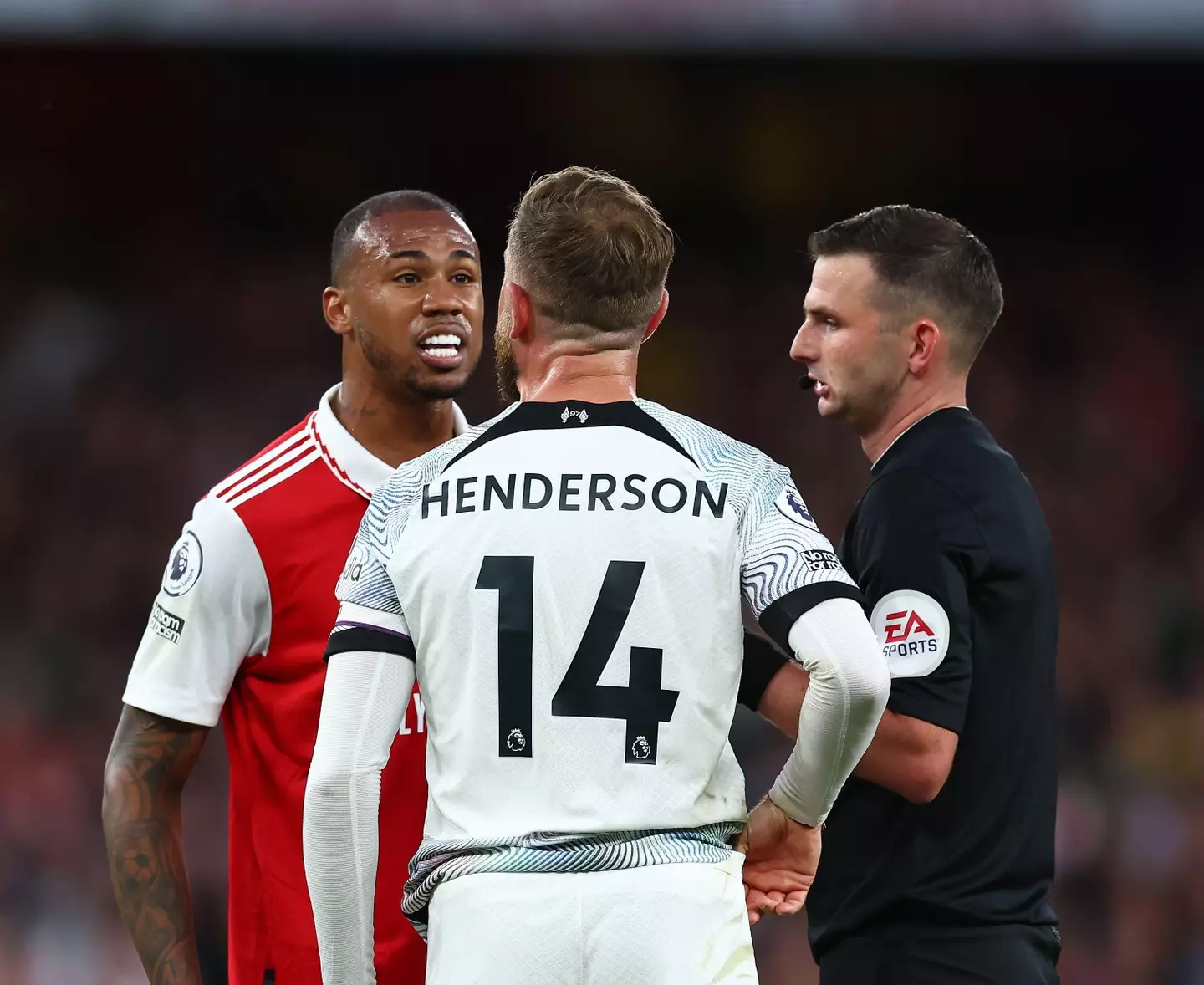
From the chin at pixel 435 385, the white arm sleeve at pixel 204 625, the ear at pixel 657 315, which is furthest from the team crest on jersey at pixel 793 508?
the white arm sleeve at pixel 204 625

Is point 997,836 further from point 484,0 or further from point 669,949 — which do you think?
point 484,0

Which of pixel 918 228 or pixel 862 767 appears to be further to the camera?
pixel 918 228

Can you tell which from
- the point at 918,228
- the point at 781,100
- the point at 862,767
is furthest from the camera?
the point at 781,100

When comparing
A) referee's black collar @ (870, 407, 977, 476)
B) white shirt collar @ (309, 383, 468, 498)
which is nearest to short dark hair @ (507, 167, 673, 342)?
white shirt collar @ (309, 383, 468, 498)

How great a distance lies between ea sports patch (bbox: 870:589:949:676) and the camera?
3104mm

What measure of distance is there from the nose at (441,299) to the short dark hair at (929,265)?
0.84 meters

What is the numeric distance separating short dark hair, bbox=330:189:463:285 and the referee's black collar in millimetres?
1089

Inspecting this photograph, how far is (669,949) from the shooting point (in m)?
2.51

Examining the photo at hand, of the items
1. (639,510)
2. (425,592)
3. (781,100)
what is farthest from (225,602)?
(781,100)

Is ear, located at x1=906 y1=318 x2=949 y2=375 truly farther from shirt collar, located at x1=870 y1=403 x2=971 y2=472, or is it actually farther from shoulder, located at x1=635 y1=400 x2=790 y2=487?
shoulder, located at x1=635 y1=400 x2=790 y2=487

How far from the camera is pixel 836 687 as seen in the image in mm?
2584

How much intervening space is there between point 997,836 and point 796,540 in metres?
0.98

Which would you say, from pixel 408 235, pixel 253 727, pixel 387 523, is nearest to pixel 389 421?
pixel 408 235

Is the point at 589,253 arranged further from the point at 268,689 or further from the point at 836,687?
the point at 268,689
